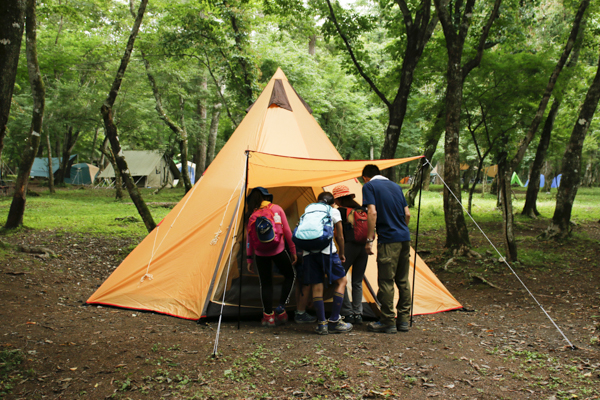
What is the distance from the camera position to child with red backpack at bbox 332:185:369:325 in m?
4.64

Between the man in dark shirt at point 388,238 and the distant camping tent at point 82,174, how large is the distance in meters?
34.0

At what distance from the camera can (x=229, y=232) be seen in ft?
16.1

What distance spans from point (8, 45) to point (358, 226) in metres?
3.84

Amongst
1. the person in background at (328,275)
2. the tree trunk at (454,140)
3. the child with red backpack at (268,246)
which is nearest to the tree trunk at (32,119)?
the child with red backpack at (268,246)

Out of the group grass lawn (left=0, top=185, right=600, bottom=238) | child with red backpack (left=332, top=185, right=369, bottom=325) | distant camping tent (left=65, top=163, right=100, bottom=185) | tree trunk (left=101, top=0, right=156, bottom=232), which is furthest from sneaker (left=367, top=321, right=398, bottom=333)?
distant camping tent (left=65, top=163, right=100, bottom=185)

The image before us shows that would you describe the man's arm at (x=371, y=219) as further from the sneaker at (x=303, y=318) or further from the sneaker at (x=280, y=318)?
the sneaker at (x=280, y=318)

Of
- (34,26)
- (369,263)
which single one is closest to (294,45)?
(34,26)

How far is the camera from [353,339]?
13.8ft

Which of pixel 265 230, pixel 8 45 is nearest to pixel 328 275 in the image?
pixel 265 230

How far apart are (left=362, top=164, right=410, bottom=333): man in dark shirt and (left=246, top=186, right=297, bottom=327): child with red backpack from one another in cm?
90

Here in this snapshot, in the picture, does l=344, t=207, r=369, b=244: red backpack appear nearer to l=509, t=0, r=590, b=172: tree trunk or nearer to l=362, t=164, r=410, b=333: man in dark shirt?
l=362, t=164, r=410, b=333: man in dark shirt

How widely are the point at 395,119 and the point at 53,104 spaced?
14.7m

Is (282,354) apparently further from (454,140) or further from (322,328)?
(454,140)

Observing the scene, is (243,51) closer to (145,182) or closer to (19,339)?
(19,339)
